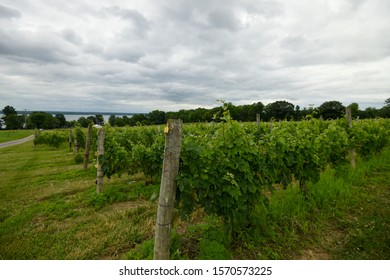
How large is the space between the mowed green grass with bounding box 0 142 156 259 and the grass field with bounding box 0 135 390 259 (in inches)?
0.6

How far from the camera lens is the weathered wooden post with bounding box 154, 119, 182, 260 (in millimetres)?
2426

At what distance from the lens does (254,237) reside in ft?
10.5

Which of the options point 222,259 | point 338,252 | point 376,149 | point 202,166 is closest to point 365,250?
point 338,252

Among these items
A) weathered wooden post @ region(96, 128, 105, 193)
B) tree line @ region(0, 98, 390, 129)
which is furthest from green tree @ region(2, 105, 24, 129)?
weathered wooden post @ region(96, 128, 105, 193)

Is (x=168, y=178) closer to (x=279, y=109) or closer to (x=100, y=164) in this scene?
(x=100, y=164)

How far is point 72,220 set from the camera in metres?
4.36

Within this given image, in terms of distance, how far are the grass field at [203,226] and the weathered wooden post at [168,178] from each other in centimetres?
34

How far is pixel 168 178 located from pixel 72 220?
3134mm

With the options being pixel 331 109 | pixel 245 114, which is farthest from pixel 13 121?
pixel 331 109

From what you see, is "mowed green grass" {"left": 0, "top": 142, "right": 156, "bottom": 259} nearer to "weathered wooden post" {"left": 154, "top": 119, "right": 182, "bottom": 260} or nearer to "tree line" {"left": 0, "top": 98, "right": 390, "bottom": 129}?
"weathered wooden post" {"left": 154, "top": 119, "right": 182, "bottom": 260}

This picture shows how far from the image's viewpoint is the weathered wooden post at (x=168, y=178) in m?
2.43

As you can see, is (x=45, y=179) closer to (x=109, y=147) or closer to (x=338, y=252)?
(x=109, y=147)

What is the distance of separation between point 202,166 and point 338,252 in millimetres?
2318

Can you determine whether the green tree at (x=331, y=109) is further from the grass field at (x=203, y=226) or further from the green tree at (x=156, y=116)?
the grass field at (x=203, y=226)
